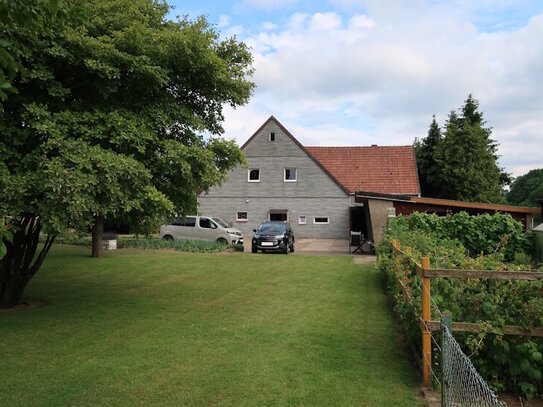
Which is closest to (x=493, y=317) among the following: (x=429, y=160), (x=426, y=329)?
(x=426, y=329)

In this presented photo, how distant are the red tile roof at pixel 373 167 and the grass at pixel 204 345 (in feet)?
80.8

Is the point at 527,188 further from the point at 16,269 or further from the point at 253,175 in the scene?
the point at 16,269

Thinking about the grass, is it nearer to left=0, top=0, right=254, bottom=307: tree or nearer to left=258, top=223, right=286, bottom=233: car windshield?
left=0, top=0, right=254, bottom=307: tree

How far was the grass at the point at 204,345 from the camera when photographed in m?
4.93

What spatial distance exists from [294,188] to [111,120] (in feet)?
90.7

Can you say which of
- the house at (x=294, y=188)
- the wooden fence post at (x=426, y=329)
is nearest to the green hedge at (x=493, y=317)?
the wooden fence post at (x=426, y=329)

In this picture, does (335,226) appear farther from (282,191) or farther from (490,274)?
(490,274)

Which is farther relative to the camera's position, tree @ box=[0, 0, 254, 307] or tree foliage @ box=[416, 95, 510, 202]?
tree foliage @ box=[416, 95, 510, 202]

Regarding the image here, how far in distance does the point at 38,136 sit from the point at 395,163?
33.2 metres

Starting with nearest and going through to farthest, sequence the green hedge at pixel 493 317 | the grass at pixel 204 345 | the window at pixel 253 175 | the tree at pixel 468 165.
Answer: the green hedge at pixel 493 317 < the grass at pixel 204 345 < the window at pixel 253 175 < the tree at pixel 468 165

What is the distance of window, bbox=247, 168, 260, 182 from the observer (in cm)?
3569

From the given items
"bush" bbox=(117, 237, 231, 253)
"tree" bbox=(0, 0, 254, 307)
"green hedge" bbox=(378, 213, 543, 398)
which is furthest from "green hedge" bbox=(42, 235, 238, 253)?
"green hedge" bbox=(378, 213, 543, 398)

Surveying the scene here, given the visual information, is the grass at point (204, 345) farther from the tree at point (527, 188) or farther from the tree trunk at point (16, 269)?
the tree at point (527, 188)

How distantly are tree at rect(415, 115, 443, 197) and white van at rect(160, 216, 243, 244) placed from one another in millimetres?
28010
